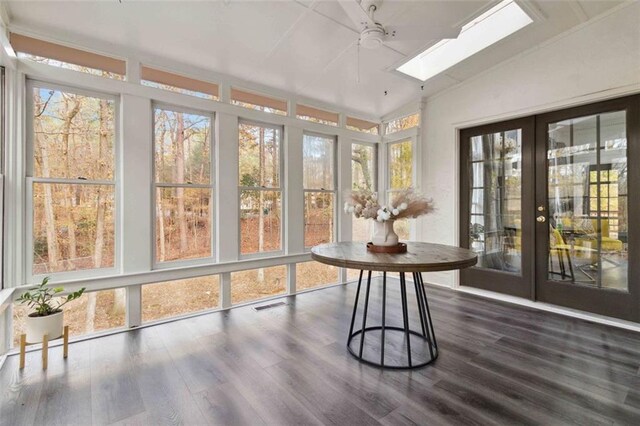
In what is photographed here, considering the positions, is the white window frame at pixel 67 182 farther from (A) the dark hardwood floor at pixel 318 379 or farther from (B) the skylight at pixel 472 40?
(B) the skylight at pixel 472 40

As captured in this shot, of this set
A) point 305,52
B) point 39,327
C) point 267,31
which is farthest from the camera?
point 305,52

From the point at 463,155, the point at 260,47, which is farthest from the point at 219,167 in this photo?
the point at 463,155

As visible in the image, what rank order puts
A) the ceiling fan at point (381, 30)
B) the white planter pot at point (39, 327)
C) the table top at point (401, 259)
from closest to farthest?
the table top at point (401, 259) → the ceiling fan at point (381, 30) → the white planter pot at point (39, 327)

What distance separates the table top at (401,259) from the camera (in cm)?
196

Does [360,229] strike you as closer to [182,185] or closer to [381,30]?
[182,185]

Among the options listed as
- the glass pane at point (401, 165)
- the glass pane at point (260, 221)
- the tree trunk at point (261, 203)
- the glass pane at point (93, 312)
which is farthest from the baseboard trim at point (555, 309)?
the glass pane at point (93, 312)

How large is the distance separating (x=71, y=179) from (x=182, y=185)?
94cm

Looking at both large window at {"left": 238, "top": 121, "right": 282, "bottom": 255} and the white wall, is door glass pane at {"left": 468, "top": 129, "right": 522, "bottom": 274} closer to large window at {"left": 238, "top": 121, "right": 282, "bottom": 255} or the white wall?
the white wall

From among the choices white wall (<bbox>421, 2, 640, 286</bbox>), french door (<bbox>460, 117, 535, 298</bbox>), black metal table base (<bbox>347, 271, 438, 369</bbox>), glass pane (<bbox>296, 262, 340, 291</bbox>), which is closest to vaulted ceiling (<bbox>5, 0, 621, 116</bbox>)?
white wall (<bbox>421, 2, 640, 286</bbox>)

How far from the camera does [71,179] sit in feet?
8.93

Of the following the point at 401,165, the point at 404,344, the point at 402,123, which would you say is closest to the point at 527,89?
the point at 402,123

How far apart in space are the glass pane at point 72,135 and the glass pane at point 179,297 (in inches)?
51.0

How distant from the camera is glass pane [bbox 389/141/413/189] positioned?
195 inches

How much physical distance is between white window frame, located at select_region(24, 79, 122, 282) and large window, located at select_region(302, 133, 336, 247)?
2246 mm
